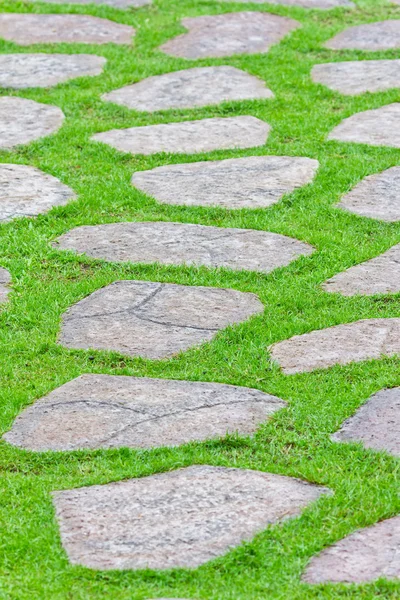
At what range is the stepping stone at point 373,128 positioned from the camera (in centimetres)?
469

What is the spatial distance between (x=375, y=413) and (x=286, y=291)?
78 cm

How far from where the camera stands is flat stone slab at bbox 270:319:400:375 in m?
3.10

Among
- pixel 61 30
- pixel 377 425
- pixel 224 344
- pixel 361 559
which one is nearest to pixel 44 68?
pixel 61 30

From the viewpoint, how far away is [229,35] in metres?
6.05

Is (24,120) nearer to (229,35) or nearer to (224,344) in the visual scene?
(229,35)

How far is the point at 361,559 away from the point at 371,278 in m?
1.45

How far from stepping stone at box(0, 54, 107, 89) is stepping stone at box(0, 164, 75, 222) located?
106 centimetres

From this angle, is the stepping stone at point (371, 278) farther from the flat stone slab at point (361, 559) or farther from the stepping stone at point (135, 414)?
the flat stone slab at point (361, 559)

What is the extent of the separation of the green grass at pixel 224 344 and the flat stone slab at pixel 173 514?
1.3 inches

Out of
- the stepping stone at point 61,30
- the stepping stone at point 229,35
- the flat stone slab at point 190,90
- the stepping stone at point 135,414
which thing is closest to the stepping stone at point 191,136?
the flat stone slab at point 190,90

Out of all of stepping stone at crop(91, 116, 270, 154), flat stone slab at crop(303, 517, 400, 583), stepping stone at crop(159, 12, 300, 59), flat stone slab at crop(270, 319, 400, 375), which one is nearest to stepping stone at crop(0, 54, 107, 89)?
stepping stone at crop(159, 12, 300, 59)

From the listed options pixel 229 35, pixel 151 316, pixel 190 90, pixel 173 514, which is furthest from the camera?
pixel 229 35

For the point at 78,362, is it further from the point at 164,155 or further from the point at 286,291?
the point at 164,155

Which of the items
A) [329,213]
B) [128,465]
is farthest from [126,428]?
[329,213]
